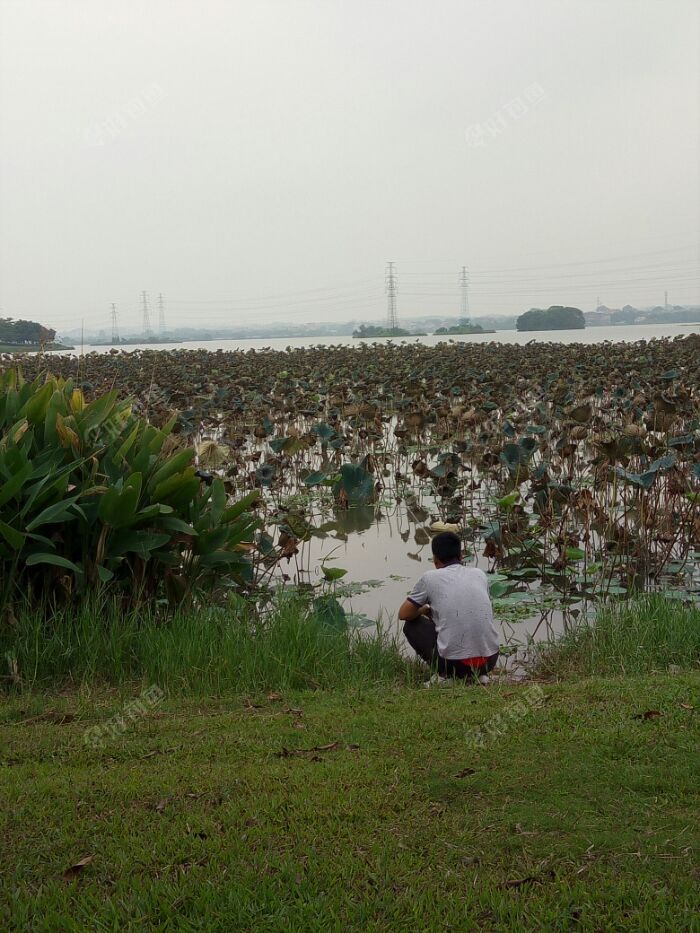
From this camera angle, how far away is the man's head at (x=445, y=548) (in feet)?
17.0

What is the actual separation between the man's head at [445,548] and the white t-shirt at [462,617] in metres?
0.09

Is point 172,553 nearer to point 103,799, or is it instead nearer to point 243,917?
point 103,799

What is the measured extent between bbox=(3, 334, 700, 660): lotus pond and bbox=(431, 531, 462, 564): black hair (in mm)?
1273

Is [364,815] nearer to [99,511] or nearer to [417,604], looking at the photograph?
[417,604]

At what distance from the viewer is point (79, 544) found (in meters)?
5.59

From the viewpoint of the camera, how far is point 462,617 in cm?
507

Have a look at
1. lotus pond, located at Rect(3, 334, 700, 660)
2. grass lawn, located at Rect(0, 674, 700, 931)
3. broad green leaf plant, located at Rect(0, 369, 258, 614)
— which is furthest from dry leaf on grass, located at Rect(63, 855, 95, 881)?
lotus pond, located at Rect(3, 334, 700, 660)

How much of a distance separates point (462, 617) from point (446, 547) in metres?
0.40

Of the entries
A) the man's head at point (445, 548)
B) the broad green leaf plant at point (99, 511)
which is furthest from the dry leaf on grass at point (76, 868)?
the man's head at point (445, 548)

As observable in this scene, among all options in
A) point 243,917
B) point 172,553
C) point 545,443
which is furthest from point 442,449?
point 243,917

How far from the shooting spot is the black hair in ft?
17.0

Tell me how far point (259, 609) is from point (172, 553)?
1.11 metres

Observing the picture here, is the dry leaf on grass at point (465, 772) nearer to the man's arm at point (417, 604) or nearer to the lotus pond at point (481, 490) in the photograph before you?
the man's arm at point (417, 604)

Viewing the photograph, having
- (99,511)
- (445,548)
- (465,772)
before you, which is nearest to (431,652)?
(445,548)
